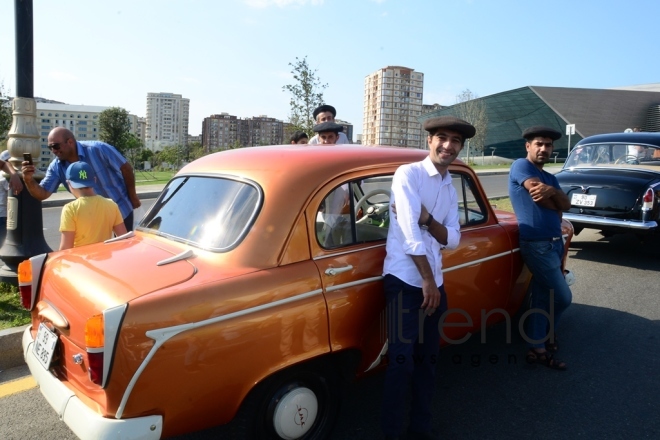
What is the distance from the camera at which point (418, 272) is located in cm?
272

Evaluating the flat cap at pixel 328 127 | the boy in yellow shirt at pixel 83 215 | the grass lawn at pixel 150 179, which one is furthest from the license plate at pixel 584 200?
the grass lawn at pixel 150 179

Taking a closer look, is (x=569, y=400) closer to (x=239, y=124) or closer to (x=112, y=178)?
(x=112, y=178)

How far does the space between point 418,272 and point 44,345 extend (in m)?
2.02

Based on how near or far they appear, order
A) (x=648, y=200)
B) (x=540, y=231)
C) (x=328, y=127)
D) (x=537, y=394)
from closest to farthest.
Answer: (x=537, y=394)
(x=540, y=231)
(x=328, y=127)
(x=648, y=200)

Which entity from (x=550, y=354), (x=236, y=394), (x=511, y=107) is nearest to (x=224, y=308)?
(x=236, y=394)

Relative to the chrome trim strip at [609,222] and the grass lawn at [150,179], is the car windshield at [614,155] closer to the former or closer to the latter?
the chrome trim strip at [609,222]

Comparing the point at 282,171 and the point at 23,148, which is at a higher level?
the point at 23,148

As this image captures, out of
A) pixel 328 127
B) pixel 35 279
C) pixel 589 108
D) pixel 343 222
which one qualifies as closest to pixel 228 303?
pixel 343 222

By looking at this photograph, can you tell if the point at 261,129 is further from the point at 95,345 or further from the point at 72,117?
the point at 95,345

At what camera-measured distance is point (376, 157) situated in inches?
125

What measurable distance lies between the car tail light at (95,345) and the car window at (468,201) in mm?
2509

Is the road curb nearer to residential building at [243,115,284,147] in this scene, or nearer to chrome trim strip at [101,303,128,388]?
chrome trim strip at [101,303,128,388]

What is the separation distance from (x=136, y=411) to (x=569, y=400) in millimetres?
2818

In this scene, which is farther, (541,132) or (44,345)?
(541,132)
